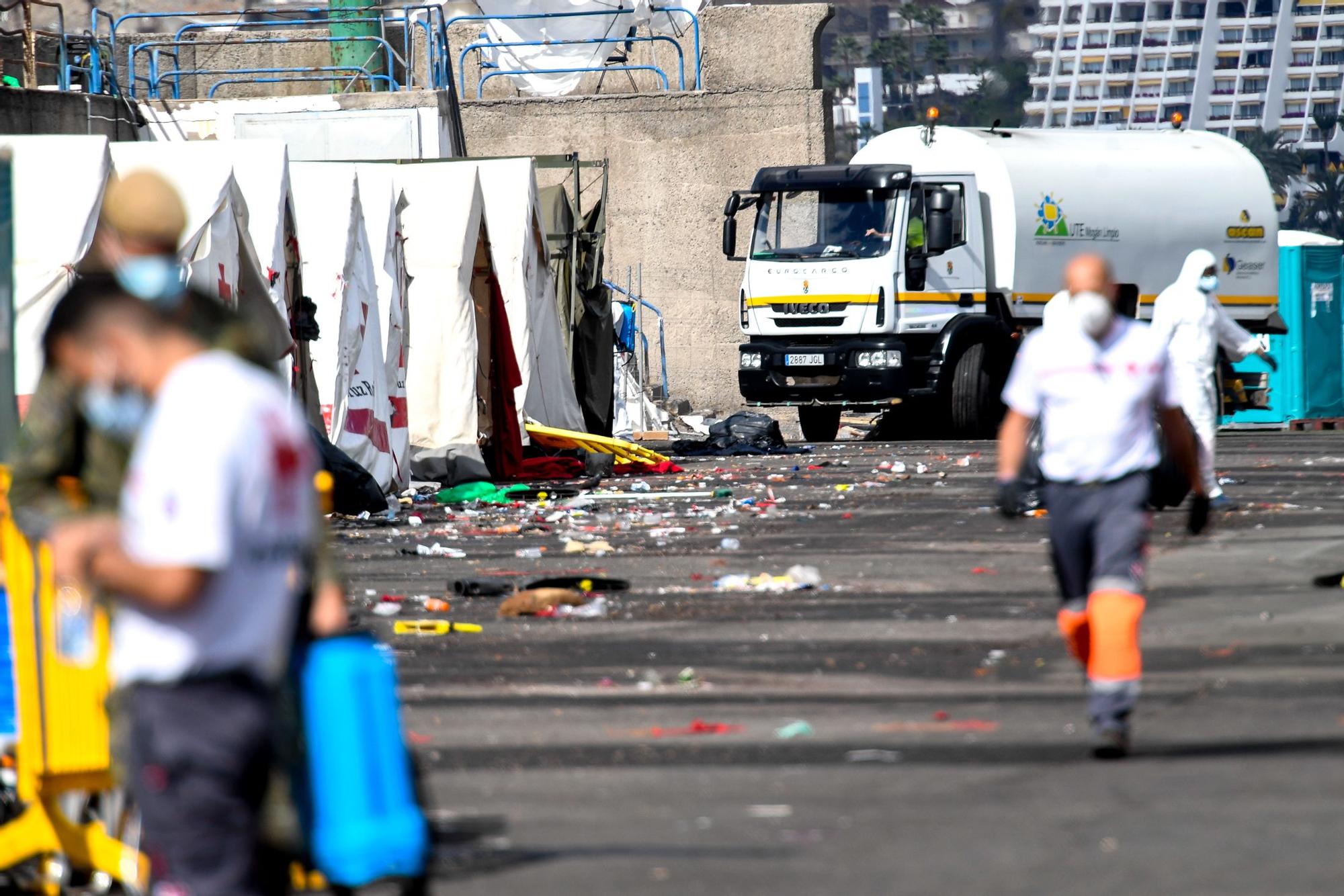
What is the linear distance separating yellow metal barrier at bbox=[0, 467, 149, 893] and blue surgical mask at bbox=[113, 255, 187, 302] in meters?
1.62

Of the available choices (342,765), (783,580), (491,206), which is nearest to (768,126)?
(491,206)

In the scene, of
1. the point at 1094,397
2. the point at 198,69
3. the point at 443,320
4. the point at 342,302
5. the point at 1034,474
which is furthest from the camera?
the point at 198,69

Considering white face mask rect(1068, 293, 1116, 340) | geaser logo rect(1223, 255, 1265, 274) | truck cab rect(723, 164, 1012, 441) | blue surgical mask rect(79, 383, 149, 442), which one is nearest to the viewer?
blue surgical mask rect(79, 383, 149, 442)

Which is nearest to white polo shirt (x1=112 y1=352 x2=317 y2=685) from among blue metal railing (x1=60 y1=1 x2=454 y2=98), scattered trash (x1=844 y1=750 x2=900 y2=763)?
scattered trash (x1=844 y1=750 x2=900 y2=763)

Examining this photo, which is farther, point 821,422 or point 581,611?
point 821,422

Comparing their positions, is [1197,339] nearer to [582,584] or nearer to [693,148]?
[582,584]

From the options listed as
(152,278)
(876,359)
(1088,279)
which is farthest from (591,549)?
(876,359)

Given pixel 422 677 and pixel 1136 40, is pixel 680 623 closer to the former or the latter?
pixel 422 677

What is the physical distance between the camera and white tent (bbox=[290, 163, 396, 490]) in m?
17.5

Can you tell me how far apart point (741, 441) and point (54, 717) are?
19.4m

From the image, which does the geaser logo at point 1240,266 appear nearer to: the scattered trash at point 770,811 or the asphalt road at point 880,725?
→ the asphalt road at point 880,725

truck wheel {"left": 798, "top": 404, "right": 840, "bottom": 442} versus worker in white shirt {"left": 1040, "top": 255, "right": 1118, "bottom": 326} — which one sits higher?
worker in white shirt {"left": 1040, "top": 255, "right": 1118, "bottom": 326}

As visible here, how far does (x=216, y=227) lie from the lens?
15555mm

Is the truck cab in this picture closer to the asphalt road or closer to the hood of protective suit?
the hood of protective suit
